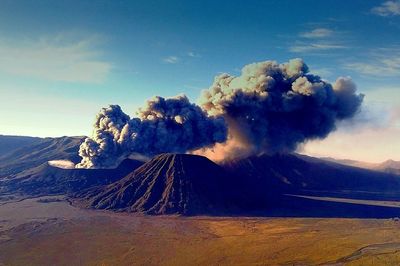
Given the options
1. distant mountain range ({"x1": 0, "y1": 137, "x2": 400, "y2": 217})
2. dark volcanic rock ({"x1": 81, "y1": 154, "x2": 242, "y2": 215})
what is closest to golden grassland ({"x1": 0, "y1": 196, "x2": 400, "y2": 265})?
dark volcanic rock ({"x1": 81, "y1": 154, "x2": 242, "y2": 215})

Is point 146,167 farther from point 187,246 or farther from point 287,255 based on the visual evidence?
point 287,255

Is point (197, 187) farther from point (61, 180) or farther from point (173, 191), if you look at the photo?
point (61, 180)

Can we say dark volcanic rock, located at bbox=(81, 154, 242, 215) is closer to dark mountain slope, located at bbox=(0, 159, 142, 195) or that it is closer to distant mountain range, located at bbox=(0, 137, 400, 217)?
distant mountain range, located at bbox=(0, 137, 400, 217)

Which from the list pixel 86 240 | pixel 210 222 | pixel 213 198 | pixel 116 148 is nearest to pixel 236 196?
pixel 213 198

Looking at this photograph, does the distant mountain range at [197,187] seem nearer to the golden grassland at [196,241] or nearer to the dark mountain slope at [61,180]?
the dark mountain slope at [61,180]

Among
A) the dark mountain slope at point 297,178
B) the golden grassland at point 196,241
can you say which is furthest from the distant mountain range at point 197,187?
the golden grassland at point 196,241
